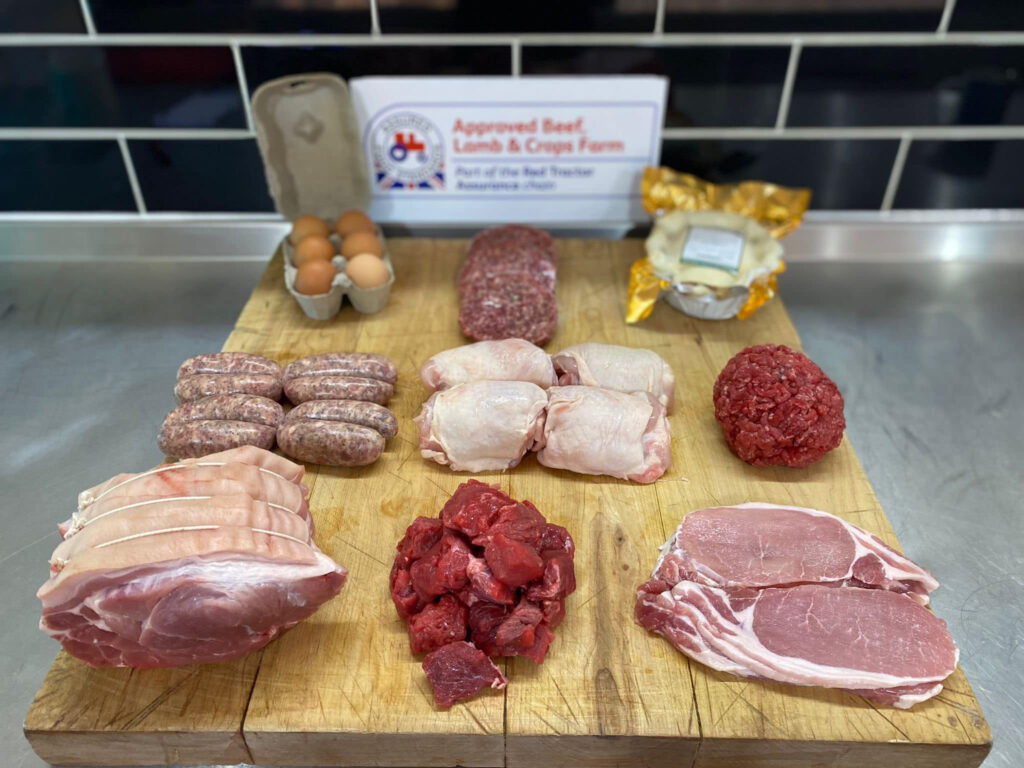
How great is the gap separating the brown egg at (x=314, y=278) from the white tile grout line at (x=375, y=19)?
79 cm

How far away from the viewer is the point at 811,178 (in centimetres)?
280

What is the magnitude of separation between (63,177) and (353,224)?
1.13 meters

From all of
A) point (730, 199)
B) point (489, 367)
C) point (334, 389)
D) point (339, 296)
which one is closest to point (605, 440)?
point (489, 367)

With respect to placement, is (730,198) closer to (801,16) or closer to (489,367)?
(801,16)

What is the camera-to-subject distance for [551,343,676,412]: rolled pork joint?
218 centimetres

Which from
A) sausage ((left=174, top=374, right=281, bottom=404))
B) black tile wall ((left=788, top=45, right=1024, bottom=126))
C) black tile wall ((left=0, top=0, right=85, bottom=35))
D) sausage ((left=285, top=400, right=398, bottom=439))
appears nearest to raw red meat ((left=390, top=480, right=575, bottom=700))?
sausage ((left=285, top=400, right=398, bottom=439))

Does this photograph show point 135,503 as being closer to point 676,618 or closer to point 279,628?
point 279,628

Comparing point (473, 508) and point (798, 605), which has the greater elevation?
point (473, 508)

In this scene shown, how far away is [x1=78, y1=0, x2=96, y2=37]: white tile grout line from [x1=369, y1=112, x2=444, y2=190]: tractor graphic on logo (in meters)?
0.95

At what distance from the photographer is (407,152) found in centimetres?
274

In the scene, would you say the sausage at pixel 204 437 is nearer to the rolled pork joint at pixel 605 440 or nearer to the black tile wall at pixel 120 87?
the rolled pork joint at pixel 605 440

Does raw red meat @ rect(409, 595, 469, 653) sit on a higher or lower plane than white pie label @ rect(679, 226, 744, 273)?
lower

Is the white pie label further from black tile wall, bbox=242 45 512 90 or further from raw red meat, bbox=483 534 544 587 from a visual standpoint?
raw red meat, bbox=483 534 544 587

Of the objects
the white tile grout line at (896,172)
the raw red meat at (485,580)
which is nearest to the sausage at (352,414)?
the raw red meat at (485,580)
